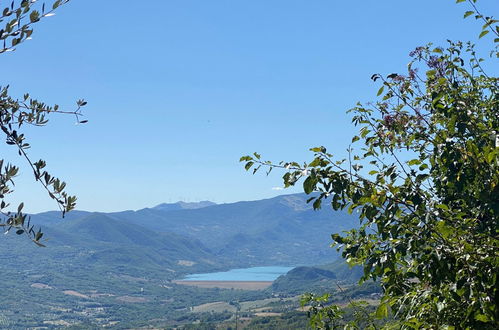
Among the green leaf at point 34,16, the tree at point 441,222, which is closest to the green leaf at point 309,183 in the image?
the tree at point 441,222

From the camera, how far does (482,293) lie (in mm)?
4535

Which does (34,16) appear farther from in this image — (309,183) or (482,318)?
(482,318)

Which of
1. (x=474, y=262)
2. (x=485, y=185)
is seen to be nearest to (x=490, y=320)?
(x=474, y=262)

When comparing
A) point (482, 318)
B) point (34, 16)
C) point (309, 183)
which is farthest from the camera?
point (309, 183)

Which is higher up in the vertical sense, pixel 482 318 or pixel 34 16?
pixel 34 16

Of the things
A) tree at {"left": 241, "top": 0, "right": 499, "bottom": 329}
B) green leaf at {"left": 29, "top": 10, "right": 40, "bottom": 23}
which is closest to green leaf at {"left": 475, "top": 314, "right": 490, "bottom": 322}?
tree at {"left": 241, "top": 0, "right": 499, "bottom": 329}

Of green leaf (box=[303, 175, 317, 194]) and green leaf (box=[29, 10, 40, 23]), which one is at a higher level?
green leaf (box=[29, 10, 40, 23])

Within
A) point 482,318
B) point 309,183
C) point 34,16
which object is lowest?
point 482,318

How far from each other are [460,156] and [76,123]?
369cm

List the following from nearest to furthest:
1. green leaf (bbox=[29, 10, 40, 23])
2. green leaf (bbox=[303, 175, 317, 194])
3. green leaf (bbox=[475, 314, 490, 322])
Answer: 1. green leaf (bbox=[29, 10, 40, 23])
2. green leaf (bbox=[475, 314, 490, 322])
3. green leaf (bbox=[303, 175, 317, 194])

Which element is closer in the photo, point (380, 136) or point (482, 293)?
point (482, 293)

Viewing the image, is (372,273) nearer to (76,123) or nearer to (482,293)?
(482,293)

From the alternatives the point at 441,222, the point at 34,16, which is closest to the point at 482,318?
the point at 441,222

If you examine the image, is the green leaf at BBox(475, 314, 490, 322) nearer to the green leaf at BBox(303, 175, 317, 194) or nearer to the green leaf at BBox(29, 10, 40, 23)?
the green leaf at BBox(303, 175, 317, 194)
